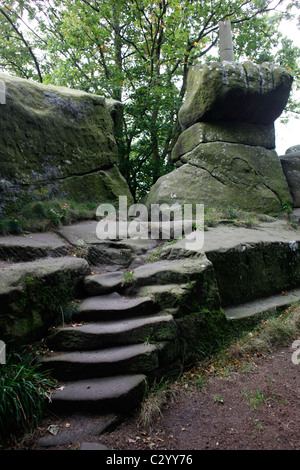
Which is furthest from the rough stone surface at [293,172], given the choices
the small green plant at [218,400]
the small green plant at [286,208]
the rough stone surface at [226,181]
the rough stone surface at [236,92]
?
the small green plant at [218,400]

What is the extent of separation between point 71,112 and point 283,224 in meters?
4.86

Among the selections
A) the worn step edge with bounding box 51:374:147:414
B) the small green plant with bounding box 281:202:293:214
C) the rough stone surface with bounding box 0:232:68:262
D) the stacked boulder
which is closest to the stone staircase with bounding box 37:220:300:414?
the worn step edge with bounding box 51:374:147:414

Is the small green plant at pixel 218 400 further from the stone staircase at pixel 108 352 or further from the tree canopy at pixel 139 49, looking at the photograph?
the tree canopy at pixel 139 49

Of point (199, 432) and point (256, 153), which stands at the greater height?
point (256, 153)

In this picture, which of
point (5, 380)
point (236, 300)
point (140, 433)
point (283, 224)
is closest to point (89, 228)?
point (236, 300)

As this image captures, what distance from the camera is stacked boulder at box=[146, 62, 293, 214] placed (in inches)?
254

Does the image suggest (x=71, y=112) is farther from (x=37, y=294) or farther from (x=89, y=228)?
(x=37, y=294)

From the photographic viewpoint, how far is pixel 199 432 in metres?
2.28

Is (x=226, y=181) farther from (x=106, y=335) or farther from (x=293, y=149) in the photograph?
(x=106, y=335)

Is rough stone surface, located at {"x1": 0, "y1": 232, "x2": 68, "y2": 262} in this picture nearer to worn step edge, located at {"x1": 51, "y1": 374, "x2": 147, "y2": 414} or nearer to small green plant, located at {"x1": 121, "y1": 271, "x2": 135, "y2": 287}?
small green plant, located at {"x1": 121, "y1": 271, "x2": 135, "y2": 287}

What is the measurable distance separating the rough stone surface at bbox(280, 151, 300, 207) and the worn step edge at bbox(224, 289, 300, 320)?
3365 millimetres

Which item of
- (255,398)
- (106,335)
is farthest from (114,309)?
(255,398)
